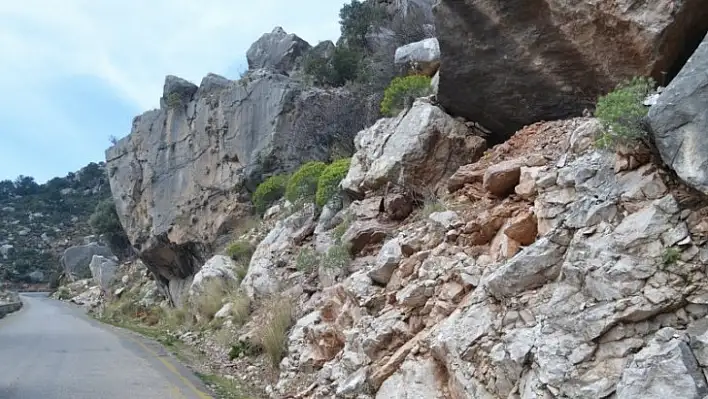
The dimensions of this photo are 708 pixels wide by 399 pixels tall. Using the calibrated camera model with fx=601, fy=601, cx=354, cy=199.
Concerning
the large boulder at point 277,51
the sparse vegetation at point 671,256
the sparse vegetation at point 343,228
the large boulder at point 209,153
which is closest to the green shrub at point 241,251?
A: the large boulder at point 209,153

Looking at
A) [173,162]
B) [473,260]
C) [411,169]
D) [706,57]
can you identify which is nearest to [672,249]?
[706,57]

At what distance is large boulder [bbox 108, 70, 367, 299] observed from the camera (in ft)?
71.5

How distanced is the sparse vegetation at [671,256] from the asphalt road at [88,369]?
6.75 meters

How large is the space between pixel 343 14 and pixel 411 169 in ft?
69.9

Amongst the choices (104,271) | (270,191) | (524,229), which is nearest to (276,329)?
(524,229)

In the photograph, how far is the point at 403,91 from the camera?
12102 millimetres

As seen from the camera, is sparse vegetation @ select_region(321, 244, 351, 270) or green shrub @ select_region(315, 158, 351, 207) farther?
green shrub @ select_region(315, 158, 351, 207)

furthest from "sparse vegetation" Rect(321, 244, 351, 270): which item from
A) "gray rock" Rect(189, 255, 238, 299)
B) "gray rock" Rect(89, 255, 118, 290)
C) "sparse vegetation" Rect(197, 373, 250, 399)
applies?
"gray rock" Rect(89, 255, 118, 290)

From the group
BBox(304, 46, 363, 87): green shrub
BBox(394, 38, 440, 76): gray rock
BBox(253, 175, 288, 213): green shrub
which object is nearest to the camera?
BBox(394, 38, 440, 76): gray rock

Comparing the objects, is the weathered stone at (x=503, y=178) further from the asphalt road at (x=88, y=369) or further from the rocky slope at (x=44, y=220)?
the rocky slope at (x=44, y=220)

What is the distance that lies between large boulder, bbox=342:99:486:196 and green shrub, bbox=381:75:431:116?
2.87 feet

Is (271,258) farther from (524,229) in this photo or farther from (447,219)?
(524,229)

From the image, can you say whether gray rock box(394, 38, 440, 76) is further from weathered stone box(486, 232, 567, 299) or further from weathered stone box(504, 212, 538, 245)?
weathered stone box(486, 232, 567, 299)

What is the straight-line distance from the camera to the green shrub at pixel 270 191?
22.0 m
